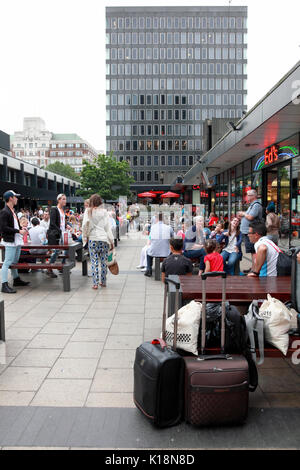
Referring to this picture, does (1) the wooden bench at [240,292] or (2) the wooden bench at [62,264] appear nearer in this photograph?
(1) the wooden bench at [240,292]

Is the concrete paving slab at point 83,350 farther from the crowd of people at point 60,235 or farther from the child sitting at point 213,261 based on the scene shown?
the crowd of people at point 60,235

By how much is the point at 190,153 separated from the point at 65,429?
8380 cm

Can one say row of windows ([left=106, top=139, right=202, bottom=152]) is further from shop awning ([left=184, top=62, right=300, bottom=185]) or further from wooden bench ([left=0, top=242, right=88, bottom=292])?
wooden bench ([left=0, top=242, right=88, bottom=292])

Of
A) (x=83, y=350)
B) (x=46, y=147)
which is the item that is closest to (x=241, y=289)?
(x=83, y=350)

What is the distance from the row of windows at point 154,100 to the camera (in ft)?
273

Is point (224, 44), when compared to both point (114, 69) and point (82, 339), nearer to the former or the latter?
point (114, 69)

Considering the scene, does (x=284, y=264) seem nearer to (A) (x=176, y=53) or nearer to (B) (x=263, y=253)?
(B) (x=263, y=253)

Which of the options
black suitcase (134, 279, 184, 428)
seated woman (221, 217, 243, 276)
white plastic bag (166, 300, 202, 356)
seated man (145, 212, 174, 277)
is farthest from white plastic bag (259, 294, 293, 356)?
seated man (145, 212, 174, 277)

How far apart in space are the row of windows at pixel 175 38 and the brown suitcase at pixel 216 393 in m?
89.6

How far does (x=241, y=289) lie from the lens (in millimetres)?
4137

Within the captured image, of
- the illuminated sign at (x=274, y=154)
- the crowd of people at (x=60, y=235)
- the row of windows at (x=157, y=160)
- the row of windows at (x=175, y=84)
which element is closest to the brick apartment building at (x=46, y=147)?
the row of windows at (x=175, y=84)

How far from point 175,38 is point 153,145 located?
74.9 ft

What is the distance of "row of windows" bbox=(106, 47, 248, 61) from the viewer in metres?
82.8

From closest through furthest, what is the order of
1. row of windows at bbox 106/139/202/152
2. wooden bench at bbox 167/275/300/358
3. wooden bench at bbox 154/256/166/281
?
1. wooden bench at bbox 167/275/300/358
2. wooden bench at bbox 154/256/166/281
3. row of windows at bbox 106/139/202/152
